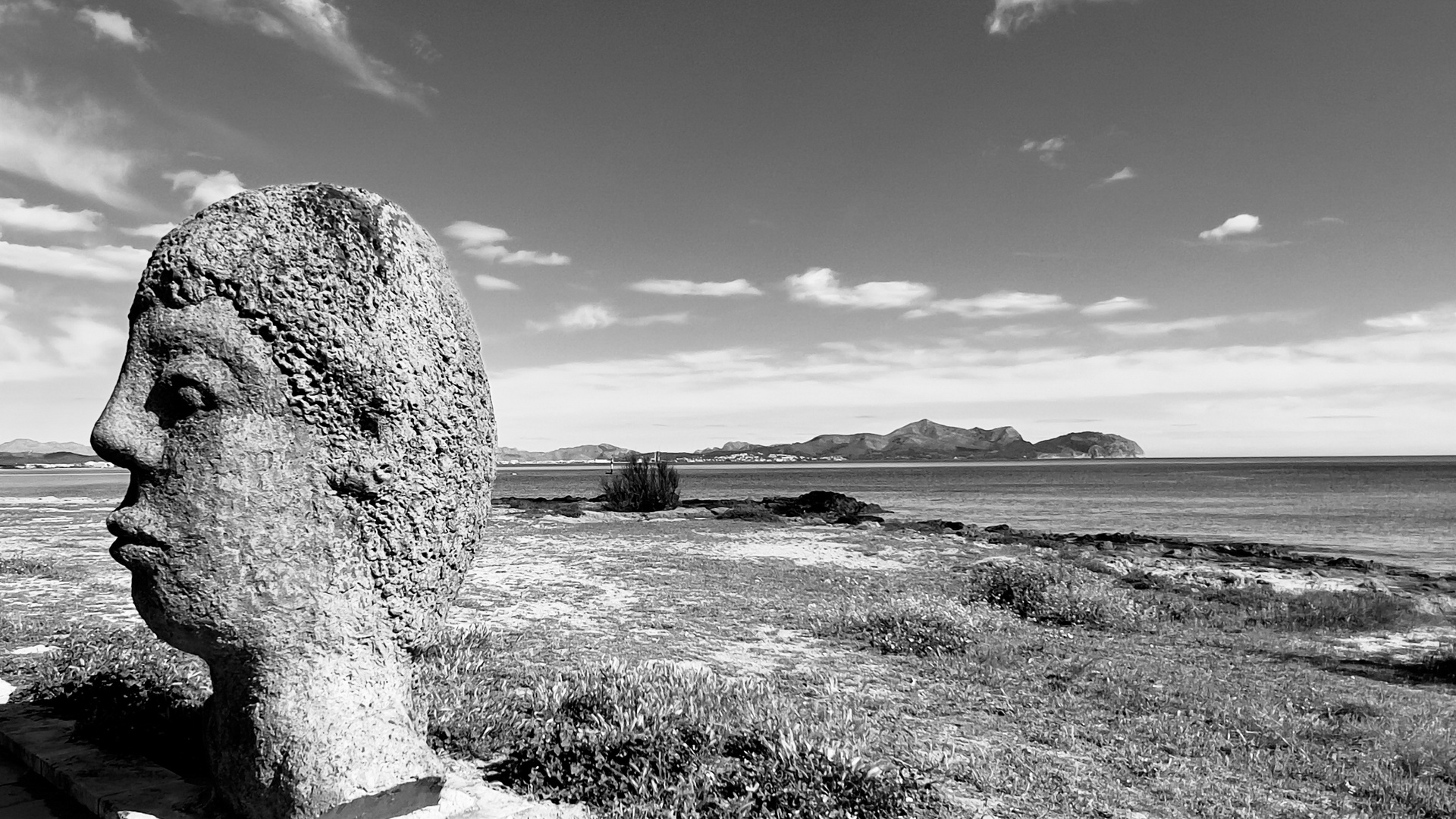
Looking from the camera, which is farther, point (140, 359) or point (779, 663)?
point (779, 663)

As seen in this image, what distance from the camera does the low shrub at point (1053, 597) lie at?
9.17 metres

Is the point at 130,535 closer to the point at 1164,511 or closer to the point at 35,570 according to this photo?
the point at 35,570

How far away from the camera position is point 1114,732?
17.4ft

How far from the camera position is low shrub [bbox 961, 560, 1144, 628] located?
9172 millimetres

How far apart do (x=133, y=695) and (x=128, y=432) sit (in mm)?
2421

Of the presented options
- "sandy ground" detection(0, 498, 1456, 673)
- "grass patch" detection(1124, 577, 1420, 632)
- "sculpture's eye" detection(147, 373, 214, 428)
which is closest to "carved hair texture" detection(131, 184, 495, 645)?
"sculpture's eye" detection(147, 373, 214, 428)

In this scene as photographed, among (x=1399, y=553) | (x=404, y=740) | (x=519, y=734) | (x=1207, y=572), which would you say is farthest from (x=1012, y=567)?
(x=1399, y=553)

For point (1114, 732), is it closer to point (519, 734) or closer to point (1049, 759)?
point (1049, 759)

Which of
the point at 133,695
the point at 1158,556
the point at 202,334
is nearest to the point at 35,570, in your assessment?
the point at 133,695

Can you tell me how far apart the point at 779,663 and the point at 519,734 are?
9.95ft

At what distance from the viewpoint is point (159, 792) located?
3.46 metres

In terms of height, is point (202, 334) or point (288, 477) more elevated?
point (202, 334)

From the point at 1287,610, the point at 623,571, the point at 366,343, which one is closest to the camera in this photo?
the point at 366,343

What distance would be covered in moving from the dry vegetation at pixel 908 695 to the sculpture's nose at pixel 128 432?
1.53 metres
